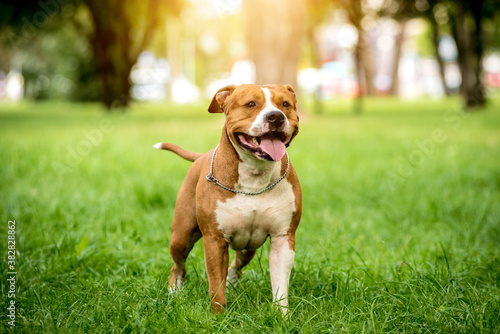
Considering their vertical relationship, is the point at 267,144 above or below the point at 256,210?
above

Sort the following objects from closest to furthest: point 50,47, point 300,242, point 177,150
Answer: point 177,150 < point 300,242 < point 50,47

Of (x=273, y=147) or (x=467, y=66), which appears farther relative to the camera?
(x=467, y=66)

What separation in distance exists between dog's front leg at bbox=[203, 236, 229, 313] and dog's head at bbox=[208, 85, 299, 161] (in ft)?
1.79

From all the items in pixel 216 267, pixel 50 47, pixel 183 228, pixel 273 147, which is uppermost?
pixel 273 147

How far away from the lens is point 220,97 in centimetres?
340

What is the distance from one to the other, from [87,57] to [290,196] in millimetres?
28797

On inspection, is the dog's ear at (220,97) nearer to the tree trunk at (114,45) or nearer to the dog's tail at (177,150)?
the dog's tail at (177,150)

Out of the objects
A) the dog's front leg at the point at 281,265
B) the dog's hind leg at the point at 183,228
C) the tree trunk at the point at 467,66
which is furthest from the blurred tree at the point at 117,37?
the dog's front leg at the point at 281,265

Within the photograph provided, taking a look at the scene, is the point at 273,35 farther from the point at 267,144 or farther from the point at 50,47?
the point at 50,47

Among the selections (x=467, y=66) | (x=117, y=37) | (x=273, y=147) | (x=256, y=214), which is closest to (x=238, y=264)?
(x=256, y=214)

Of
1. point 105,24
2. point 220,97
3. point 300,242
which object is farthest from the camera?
point 105,24

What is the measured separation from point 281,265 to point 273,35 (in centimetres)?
1053

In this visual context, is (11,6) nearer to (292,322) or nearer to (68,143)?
(68,143)

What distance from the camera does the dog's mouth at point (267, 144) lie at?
297cm
